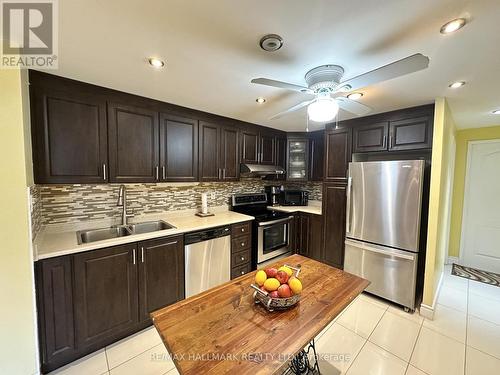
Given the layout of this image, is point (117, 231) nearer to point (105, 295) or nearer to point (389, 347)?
point (105, 295)

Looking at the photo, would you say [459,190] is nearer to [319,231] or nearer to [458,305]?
[458,305]

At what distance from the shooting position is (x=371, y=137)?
107 inches

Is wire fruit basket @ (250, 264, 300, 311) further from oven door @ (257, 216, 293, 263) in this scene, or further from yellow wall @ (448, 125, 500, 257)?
yellow wall @ (448, 125, 500, 257)

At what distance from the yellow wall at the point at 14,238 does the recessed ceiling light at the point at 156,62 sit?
0.80 m

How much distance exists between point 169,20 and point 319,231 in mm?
3071

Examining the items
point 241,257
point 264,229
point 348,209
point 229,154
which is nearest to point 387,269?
point 348,209

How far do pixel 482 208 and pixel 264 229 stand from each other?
11.9 ft

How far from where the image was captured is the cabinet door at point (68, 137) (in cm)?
170

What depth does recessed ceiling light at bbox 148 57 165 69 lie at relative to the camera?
4.81 feet

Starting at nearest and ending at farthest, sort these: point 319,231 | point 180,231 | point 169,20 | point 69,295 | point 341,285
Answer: point 169,20 → point 341,285 → point 69,295 → point 180,231 → point 319,231

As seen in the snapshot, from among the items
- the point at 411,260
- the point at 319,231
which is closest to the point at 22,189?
the point at 319,231

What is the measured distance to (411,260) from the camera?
7.65 ft

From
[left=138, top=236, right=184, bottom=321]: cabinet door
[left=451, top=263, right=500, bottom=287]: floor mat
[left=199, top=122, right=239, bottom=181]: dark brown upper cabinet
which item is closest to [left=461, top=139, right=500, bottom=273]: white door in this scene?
[left=451, top=263, right=500, bottom=287]: floor mat

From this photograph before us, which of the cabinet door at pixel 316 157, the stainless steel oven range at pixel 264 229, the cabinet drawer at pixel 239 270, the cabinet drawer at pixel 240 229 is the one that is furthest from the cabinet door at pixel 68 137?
the cabinet door at pixel 316 157
